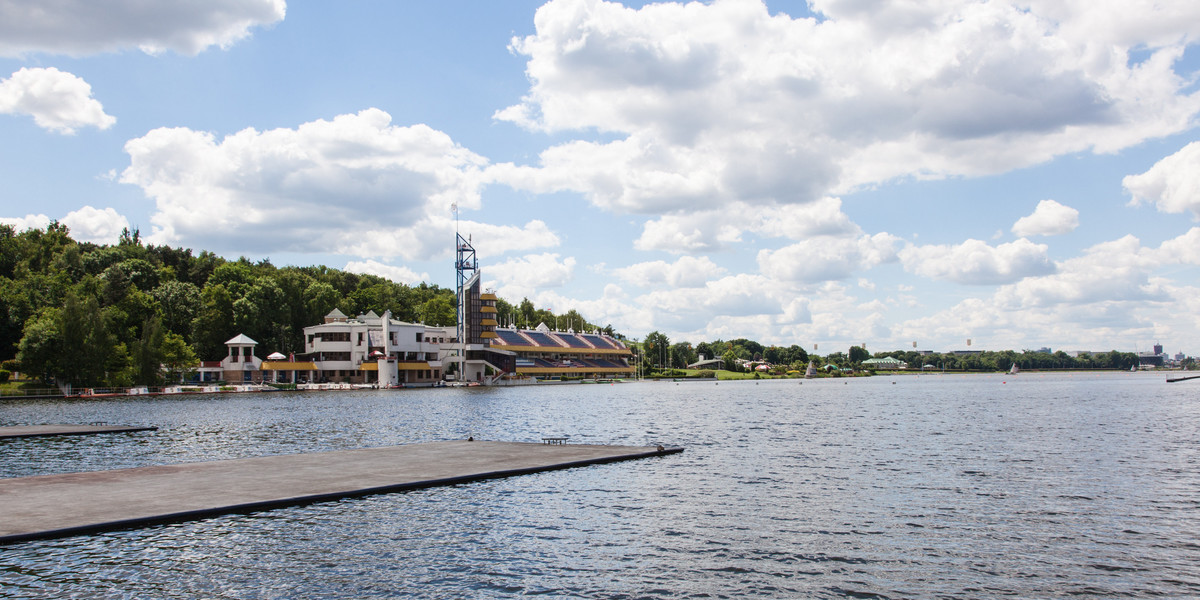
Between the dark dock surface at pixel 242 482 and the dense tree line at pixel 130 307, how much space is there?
327ft

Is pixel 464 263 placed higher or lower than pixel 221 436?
higher

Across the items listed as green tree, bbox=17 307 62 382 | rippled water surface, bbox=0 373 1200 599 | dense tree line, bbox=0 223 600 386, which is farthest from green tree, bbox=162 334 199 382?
rippled water surface, bbox=0 373 1200 599

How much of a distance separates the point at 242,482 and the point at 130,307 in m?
136

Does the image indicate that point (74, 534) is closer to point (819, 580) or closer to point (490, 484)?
point (490, 484)

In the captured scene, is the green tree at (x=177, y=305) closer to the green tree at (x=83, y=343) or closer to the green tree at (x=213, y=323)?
the green tree at (x=213, y=323)

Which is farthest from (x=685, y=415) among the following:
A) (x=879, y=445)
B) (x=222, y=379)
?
(x=222, y=379)

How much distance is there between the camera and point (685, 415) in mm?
76625

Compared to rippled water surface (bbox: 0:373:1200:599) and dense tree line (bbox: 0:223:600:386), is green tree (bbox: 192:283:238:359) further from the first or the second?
rippled water surface (bbox: 0:373:1200:599)

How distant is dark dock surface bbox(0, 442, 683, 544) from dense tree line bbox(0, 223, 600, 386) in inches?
3925

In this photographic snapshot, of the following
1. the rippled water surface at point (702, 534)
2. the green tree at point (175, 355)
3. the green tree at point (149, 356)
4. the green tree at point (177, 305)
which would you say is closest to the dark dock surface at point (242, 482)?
the rippled water surface at point (702, 534)

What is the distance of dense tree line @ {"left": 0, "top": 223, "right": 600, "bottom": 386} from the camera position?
373ft

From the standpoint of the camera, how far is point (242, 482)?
2662 cm

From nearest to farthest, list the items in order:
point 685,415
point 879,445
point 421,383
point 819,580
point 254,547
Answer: point 819,580 → point 254,547 → point 879,445 → point 685,415 → point 421,383

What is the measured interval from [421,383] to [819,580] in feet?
522
